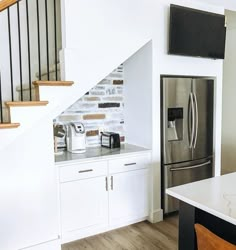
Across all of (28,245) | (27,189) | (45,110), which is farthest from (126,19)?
(28,245)

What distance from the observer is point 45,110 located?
2400mm

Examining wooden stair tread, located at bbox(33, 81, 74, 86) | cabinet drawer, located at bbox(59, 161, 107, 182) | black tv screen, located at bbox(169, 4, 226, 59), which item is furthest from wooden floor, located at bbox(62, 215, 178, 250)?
black tv screen, located at bbox(169, 4, 226, 59)

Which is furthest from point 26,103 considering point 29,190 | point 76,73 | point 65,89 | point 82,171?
point 82,171

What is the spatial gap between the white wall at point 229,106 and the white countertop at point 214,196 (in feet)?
10.1

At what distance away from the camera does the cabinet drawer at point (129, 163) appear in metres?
3.04

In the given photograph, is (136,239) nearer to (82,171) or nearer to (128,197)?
(128,197)

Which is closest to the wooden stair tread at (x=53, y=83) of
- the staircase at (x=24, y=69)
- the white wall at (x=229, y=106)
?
the staircase at (x=24, y=69)

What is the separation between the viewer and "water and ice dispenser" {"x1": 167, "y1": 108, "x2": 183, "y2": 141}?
3359 millimetres

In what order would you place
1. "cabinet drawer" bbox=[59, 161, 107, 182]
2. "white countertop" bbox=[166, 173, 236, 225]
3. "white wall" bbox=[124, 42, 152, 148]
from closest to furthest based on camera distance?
"white countertop" bbox=[166, 173, 236, 225] < "cabinet drawer" bbox=[59, 161, 107, 182] < "white wall" bbox=[124, 42, 152, 148]

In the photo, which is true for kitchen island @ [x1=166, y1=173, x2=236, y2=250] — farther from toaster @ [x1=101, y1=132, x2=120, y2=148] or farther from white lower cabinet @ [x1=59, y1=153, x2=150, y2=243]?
toaster @ [x1=101, y1=132, x2=120, y2=148]

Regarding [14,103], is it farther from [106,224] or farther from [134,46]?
[106,224]

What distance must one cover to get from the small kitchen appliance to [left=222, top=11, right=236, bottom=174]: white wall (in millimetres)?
2850

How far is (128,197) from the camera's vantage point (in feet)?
10.4

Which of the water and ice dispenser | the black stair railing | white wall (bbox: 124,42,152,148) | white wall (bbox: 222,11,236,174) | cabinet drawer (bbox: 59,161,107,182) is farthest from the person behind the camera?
white wall (bbox: 222,11,236,174)
